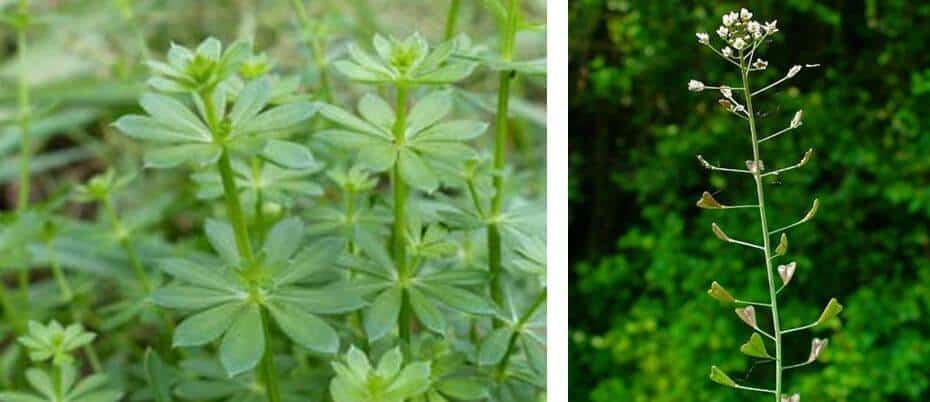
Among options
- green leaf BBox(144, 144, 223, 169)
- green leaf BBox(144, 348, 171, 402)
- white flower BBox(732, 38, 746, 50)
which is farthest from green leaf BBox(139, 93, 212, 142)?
white flower BBox(732, 38, 746, 50)

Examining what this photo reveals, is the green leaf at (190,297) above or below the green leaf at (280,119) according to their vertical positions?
below

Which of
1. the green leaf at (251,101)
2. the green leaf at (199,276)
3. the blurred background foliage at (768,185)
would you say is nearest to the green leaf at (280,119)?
the green leaf at (251,101)

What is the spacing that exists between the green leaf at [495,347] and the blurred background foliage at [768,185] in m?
0.88

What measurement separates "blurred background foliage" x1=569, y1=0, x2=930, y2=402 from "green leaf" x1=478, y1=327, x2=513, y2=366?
88 cm

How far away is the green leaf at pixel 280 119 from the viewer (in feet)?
2.87

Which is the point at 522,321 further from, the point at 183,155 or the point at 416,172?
the point at 183,155

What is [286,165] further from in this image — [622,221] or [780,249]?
[622,221]

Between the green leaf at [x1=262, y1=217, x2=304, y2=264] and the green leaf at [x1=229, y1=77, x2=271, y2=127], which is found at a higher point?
the green leaf at [x1=229, y1=77, x2=271, y2=127]

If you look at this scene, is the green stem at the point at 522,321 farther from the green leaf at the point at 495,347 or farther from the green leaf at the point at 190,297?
the green leaf at the point at 190,297

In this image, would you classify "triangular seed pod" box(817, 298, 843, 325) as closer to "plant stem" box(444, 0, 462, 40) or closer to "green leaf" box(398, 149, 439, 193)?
"green leaf" box(398, 149, 439, 193)

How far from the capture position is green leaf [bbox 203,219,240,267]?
3.18 feet

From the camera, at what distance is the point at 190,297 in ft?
2.94

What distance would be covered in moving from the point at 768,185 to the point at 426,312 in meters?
0.99

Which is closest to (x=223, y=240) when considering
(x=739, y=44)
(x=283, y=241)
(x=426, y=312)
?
(x=283, y=241)
